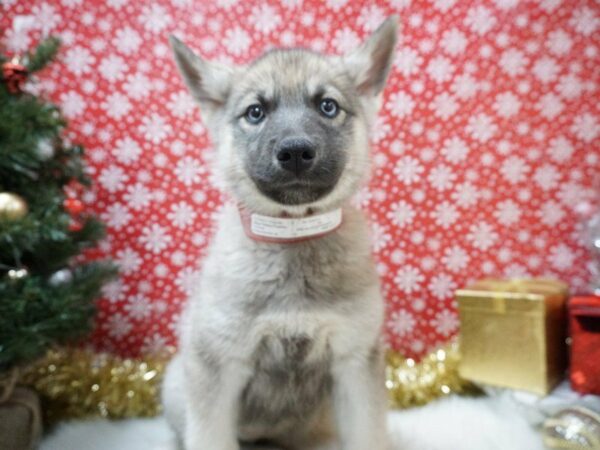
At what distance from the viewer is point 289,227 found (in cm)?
144

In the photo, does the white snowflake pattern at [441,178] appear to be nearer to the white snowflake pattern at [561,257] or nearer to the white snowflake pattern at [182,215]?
the white snowflake pattern at [561,257]

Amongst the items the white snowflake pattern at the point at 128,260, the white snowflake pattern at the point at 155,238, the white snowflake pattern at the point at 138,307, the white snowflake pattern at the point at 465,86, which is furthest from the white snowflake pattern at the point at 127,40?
the white snowflake pattern at the point at 465,86

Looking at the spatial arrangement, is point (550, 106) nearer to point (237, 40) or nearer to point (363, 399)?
point (237, 40)

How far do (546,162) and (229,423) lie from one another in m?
1.69

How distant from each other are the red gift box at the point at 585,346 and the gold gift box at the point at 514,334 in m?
0.08

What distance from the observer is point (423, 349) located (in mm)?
2422

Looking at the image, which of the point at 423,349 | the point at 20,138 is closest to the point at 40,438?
the point at 20,138

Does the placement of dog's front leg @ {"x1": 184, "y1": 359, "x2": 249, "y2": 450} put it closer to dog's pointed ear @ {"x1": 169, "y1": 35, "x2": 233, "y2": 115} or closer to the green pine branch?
dog's pointed ear @ {"x1": 169, "y1": 35, "x2": 233, "y2": 115}

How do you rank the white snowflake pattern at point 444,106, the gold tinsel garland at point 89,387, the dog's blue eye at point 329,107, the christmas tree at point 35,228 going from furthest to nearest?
the white snowflake pattern at point 444,106
the gold tinsel garland at point 89,387
the christmas tree at point 35,228
the dog's blue eye at point 329,107

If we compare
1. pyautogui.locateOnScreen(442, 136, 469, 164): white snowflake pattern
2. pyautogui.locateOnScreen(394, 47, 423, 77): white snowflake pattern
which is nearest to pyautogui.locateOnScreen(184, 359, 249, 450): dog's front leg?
pyautogui.locateOnScreen(442, 136, 469, 164): white snowflake pattern

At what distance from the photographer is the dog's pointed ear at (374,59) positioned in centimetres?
161

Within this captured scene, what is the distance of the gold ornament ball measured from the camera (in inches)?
62.8

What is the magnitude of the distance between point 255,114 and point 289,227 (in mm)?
361

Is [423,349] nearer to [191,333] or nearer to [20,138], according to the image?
[191,333]
